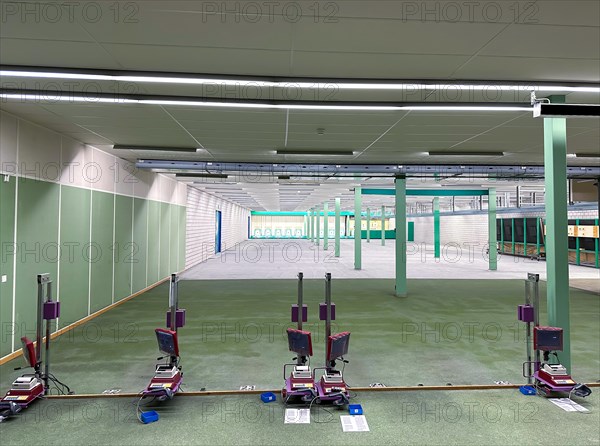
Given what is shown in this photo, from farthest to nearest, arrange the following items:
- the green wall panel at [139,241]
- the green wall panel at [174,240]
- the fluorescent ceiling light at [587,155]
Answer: the green wall panel at [174,240], the green wall panel at [139,241], the fluorescent ceiling light at [587,155]

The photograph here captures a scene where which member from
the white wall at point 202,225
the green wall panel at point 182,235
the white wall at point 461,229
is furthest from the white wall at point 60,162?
the white wall at point 461,229

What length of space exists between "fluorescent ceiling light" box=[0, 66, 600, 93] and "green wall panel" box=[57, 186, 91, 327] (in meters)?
3.35

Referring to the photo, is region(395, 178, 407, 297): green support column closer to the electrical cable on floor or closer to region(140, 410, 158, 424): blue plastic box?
region(140, 410, 158, 424): blue plastic box

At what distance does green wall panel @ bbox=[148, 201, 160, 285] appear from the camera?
34.9ft

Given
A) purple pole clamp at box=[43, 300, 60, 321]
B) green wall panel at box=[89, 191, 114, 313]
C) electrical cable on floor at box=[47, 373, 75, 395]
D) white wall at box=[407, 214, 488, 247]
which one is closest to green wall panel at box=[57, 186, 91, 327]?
green wall panel at box=[89, 191, 114, 313]

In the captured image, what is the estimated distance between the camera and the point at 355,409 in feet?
12.1

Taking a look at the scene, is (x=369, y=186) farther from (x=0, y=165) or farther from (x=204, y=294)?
(x=0, y=165)

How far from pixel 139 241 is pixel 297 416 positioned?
7.80m

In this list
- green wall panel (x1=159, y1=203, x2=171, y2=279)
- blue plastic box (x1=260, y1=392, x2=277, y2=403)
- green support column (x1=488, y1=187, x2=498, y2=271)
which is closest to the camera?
blue plastic box (x1=260, y1=392, x2=277, y2=403)

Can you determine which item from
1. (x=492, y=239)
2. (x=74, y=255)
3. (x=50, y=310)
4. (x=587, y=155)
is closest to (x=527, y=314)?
(x=50, y=310)

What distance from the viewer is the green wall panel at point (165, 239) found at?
11.8 meters

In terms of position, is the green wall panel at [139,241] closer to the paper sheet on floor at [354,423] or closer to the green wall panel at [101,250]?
the green wall panel at [101,250]

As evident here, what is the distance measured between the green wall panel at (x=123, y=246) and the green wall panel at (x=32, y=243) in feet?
7.61

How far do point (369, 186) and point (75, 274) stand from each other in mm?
11618
